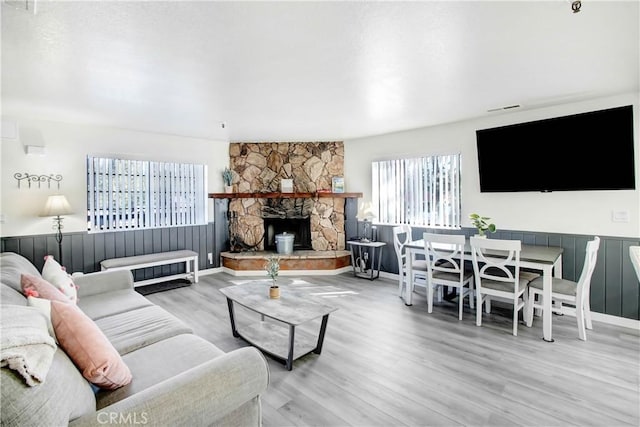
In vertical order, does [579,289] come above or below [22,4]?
below

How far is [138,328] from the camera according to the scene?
2.16m

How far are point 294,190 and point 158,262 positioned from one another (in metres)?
2.55

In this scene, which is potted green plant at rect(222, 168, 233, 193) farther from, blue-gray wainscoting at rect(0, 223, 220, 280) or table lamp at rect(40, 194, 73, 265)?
table lamp at rect(40, 194, 73, 265)

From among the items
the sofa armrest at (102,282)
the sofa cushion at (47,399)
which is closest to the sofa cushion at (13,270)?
the sofa armrest at (102,282)

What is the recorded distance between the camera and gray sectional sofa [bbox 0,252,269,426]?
3.12ft

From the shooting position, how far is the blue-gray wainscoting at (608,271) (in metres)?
3.24

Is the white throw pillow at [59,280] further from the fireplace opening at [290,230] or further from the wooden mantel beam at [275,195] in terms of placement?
the fireplace opening at [290,230]

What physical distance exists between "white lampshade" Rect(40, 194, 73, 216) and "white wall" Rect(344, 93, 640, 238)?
4.51 m

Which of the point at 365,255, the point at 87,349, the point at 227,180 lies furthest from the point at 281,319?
the point at 227,180

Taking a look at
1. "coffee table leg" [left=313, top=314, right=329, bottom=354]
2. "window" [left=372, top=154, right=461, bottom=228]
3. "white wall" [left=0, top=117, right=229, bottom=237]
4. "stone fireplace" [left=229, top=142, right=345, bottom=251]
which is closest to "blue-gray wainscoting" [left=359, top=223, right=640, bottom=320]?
"window" [left=372, top=154, right=461, bottom=228]

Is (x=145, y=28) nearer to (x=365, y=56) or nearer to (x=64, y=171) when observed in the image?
(x=365, y=56)

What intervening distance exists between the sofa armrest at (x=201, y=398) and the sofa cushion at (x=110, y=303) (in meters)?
1.53

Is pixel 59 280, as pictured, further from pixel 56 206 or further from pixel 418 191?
pixel 418 191

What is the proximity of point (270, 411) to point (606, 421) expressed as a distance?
6.74 feet
